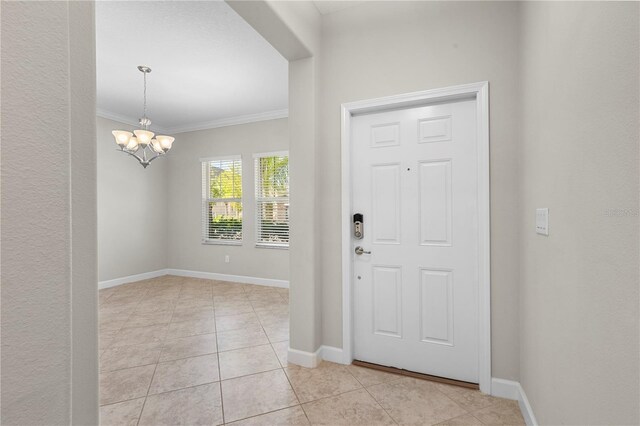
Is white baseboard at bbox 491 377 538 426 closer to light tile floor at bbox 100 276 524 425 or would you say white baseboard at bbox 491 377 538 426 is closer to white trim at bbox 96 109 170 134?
light tile floor at bbox 100 276 524 425

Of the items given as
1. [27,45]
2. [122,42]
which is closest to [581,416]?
[27,45]

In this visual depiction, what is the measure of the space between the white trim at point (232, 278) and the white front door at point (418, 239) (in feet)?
9.00

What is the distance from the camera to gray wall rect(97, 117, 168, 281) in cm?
489

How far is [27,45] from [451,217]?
2.25 metres

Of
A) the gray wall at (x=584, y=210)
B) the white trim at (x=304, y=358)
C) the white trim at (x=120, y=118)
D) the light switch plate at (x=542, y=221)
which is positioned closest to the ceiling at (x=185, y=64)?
the white trim at (x=120, y=118)

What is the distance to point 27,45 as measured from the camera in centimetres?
69

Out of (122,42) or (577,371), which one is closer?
(577,371)

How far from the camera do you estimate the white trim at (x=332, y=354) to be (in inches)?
96.3

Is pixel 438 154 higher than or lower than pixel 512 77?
lower

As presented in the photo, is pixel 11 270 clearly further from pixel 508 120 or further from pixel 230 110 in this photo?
pixel 230 110

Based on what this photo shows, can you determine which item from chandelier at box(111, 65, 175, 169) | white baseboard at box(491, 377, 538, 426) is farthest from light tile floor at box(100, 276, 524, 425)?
chandelier at box(111, 65, 175, 169)

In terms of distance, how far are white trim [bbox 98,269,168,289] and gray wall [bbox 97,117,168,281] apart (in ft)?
0.21

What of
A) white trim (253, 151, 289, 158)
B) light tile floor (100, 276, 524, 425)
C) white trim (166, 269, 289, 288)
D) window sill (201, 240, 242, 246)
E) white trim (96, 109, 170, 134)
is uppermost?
white trim (96, 109, 170, 134)

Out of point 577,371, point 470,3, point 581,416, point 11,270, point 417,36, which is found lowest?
point 581,416
